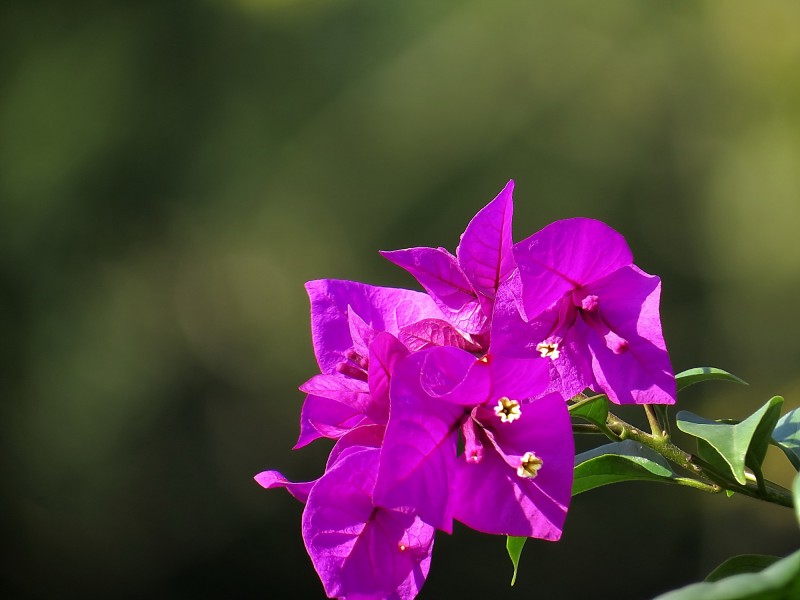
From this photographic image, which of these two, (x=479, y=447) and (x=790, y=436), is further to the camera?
(x=790, y=436)

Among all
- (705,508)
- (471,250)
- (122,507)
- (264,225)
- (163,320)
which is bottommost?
(705,508)

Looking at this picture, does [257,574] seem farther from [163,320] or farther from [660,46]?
[660,46]

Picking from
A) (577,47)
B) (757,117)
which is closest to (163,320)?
(577,47)

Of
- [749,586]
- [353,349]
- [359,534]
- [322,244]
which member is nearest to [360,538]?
[359,534]

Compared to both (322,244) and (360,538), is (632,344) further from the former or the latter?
(322,244)

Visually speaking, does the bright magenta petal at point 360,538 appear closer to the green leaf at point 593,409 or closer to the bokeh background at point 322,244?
the green leaf at point 593,409
